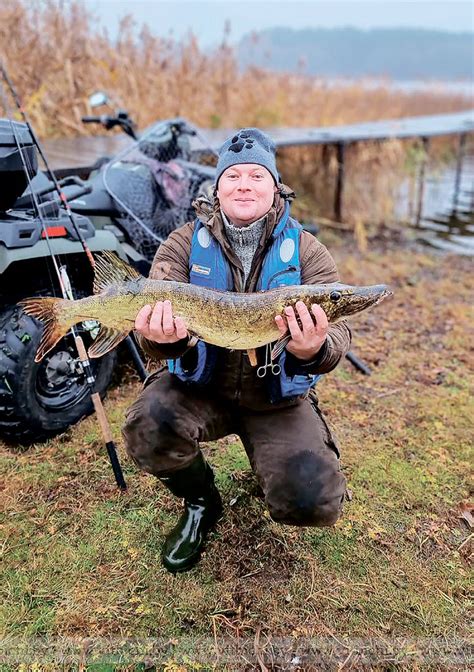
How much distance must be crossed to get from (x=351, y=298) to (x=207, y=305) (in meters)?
0.51

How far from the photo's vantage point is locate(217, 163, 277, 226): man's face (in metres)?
2.22

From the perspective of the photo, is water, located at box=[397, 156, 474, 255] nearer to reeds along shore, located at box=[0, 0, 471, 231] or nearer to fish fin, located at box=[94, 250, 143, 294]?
reeds along shore, located at box=[0, 0, 471, 231]

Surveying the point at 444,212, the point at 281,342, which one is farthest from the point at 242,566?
the point at 444,212

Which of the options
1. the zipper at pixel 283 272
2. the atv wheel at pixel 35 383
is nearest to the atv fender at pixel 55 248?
the atv wheel at pixel 35 383

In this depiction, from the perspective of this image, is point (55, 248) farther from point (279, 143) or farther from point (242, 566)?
point (279, 143)

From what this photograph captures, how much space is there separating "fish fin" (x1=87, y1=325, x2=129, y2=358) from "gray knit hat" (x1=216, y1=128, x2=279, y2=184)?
29.9 inches

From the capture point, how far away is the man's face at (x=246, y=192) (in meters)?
2.22

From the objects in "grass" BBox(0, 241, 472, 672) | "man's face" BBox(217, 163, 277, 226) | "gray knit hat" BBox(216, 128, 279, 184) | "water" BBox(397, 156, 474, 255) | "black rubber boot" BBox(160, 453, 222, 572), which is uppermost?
"gray knit hat" BBox(216, 128, 279, 184)

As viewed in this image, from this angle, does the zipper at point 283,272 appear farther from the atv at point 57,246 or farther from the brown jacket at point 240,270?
the atv at point 57,246

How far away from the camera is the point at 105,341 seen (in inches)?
85.8

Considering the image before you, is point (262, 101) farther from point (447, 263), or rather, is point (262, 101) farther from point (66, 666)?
point (66, 666)

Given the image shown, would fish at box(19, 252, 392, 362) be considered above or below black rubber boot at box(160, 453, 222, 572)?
above

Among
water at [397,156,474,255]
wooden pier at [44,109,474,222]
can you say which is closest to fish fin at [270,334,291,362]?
wooden pier at [44,109,474,222]

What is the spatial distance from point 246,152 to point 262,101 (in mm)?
10405
